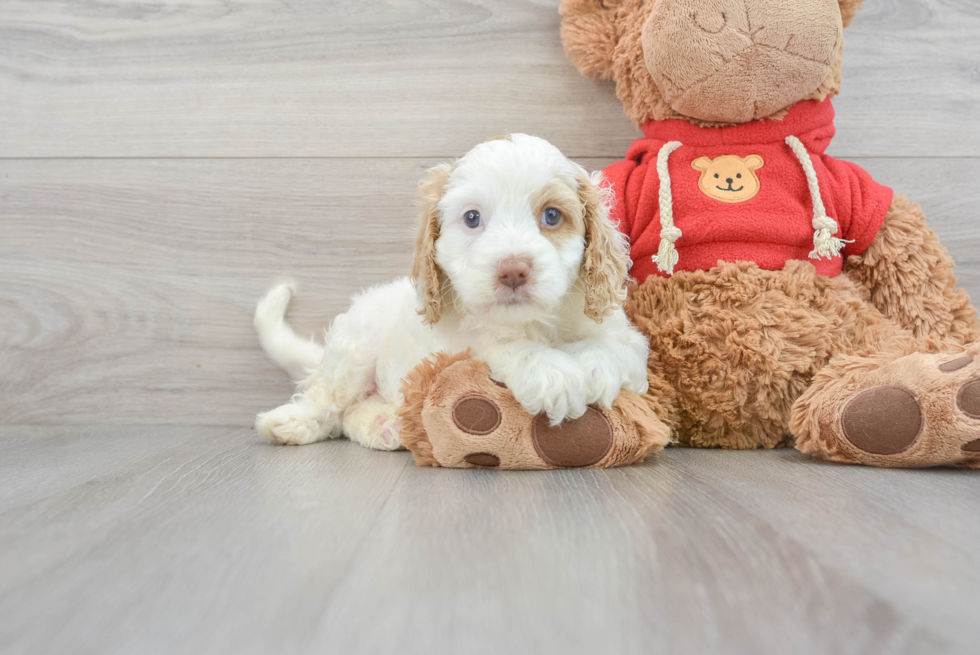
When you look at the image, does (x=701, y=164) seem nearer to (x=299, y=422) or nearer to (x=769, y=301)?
(x=769, y=301)

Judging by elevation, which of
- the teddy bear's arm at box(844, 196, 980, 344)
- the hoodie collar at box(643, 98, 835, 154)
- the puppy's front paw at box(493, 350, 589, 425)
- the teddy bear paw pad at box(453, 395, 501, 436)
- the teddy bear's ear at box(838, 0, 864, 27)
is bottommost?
the teddy bear paw pad at box(453, 395, 501, 436)

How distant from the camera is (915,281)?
139cm

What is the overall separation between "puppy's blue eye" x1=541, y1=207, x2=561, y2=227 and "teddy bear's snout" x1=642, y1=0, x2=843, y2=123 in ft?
1.38

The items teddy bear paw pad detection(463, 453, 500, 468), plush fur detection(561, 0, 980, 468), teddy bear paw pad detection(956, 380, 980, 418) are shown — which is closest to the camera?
teddy bear paw pad detection(956, 380, 980, 418)

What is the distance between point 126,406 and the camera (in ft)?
6.01

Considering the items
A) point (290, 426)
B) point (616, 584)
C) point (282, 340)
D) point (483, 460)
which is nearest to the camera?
point (616, 584)

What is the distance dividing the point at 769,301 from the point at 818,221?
0.19m

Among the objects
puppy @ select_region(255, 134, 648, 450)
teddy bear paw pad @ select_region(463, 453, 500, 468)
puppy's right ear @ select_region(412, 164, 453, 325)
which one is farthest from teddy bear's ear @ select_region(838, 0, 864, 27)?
teddy bear paw pad @ select_region(463, 453, 500, 468)

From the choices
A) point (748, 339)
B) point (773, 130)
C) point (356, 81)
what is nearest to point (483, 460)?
point (748, 339)

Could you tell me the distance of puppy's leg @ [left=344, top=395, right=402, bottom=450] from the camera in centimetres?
142

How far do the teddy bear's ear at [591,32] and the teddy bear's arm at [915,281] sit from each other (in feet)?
2.24

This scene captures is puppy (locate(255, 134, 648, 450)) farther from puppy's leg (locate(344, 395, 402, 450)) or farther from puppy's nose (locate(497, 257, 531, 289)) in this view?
puppy's leg (locate(344, 395, 402, 450))

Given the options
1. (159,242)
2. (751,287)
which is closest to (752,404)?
(751,287)

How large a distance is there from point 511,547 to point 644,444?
0.46m
